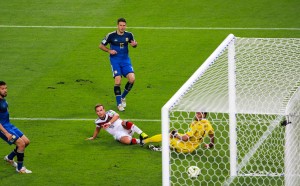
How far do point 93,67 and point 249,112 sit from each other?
23.8ft

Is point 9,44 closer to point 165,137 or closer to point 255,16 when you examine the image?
point 255,16

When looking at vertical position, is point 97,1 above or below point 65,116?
above

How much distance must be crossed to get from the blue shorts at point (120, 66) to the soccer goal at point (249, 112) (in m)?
2.51

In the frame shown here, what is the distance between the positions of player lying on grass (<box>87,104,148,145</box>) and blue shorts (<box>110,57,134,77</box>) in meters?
1.72

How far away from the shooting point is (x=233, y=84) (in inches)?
491

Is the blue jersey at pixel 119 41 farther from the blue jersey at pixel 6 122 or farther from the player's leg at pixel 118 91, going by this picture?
the blue jersey at pixel 6 122

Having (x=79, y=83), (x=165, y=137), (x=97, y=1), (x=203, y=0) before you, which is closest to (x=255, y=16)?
(x=203, y=0)

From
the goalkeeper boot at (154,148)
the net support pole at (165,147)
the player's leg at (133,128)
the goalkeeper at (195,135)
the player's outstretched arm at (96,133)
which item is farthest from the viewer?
the player's outstretched arm at (96,133)

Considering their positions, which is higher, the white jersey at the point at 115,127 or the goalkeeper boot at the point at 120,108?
the goalkeeper boot at the point at 120,108

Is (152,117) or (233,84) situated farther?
(152,117)

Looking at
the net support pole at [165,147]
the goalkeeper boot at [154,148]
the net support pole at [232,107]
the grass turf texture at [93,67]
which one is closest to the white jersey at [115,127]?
the grass turf texture at [93,67]

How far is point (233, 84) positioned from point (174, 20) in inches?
358

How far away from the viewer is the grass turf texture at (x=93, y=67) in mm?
14148

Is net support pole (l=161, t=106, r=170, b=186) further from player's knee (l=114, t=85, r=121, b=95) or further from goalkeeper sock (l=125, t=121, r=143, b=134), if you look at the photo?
player's knee (l=114, t=85, r=121, b=95)
